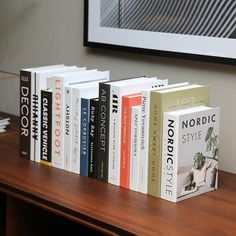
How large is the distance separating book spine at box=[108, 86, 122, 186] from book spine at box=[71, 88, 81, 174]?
119 mm

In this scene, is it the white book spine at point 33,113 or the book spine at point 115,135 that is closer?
the book spine at point 115,135

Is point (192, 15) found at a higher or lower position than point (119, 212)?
higher

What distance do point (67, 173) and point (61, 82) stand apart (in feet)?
0.85

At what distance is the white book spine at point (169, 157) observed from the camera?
1.45 meters

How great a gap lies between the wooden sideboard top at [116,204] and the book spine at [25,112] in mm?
70

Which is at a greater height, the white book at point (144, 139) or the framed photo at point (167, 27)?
the framed photo at point (167, 27)

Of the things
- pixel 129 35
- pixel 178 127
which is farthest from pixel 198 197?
pixel 129 35

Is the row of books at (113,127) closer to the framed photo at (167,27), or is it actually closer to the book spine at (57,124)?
the book spine at (57,124)

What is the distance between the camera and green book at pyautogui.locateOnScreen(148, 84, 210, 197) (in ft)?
4.83

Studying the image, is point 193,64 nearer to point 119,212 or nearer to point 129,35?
point 129,35

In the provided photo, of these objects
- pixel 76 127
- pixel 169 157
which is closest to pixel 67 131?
pixel 76 127

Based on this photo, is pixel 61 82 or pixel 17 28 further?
pixel 17 28

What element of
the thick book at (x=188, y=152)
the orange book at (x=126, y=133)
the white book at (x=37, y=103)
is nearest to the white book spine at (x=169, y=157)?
the thick book at (x=188, y=152)

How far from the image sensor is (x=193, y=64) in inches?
69.8
